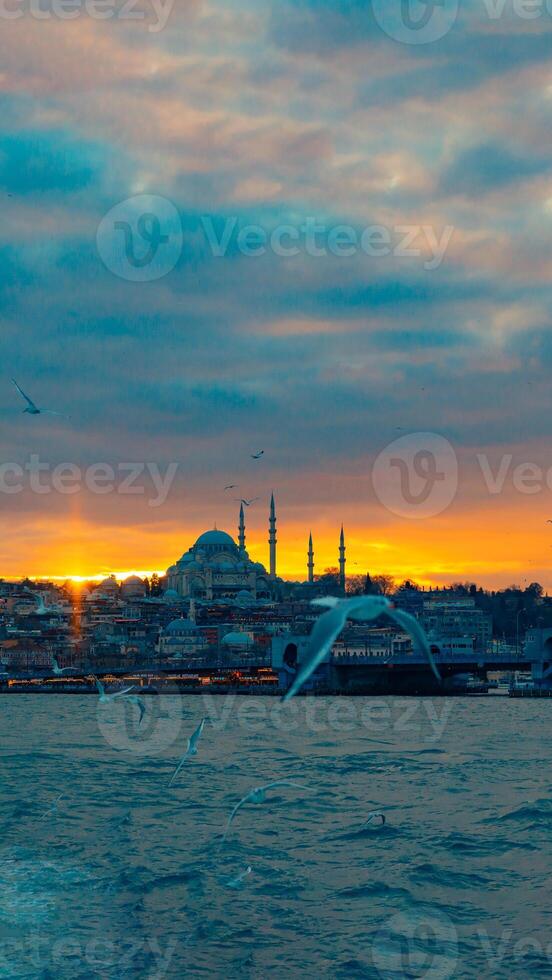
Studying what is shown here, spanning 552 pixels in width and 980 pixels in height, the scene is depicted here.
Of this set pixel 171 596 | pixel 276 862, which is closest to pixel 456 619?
pixel 171 596

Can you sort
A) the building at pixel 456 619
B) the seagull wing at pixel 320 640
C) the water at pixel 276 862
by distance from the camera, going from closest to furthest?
1. the seagull wing at pixel 320 640
2. the water at pixel 276 862
3. the building at pixel 456 619

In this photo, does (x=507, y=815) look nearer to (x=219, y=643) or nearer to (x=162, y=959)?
(x=162, y=959)

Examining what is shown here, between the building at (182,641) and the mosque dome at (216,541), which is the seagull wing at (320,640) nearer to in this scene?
the building at (182,641)

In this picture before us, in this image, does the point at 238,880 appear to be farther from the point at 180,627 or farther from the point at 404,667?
the point at 180,627

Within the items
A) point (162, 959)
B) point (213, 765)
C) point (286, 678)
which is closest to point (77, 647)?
point (286, 678)

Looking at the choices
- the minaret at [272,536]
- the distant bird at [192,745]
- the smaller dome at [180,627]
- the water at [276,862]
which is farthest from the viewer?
the minaret at [272,536]

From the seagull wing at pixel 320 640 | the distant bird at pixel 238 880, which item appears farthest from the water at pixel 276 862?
the seagull wing at pixel 320 640

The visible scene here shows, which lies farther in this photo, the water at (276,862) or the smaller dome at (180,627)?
the smaller dome at (180,627)

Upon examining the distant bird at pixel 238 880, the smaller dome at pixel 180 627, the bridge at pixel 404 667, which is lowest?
the distant bird at pixel 238 880

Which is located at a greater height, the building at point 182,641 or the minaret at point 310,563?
the minaret at point 310,563
